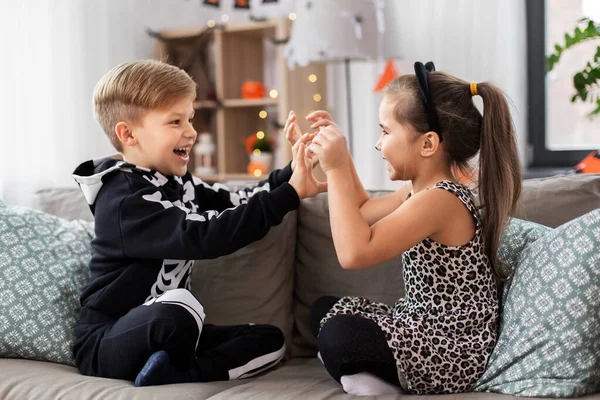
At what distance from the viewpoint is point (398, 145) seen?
1.54 m

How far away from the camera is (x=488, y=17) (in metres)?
3.38

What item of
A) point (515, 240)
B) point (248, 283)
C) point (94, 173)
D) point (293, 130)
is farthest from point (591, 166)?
point (94, 173)

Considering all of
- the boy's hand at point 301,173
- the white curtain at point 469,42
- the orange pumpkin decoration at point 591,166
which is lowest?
the orange pumpkin decoration at point 591,166

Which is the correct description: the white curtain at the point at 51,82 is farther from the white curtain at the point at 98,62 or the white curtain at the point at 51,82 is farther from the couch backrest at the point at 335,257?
the couch backrest at the point at 335,257

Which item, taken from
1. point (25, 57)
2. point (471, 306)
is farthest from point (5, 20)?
point (471, 306)

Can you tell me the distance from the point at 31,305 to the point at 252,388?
0.56 metres

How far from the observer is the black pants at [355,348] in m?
1.40

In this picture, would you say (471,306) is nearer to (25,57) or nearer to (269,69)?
(25,57)

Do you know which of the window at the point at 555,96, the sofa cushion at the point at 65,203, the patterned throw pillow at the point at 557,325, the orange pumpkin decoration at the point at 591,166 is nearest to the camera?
the patterned throw pillow at the point at 557,325

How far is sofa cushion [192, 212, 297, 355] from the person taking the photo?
1800 millimetres

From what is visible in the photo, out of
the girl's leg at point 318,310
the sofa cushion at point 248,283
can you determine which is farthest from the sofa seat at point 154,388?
the sofa cushion at point 248,283

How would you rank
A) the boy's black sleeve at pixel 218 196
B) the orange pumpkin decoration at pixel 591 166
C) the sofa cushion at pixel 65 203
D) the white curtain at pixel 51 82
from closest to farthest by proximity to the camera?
the boy's black sleeve at pixel 218 196 < the sofa cushion at pixel 65 203 < the orange pumpkin decoration at pixel 591 166 < the white curtain at pixel 51 82

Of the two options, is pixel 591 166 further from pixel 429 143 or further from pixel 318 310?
pixel 318 310

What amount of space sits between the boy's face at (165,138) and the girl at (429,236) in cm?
35
